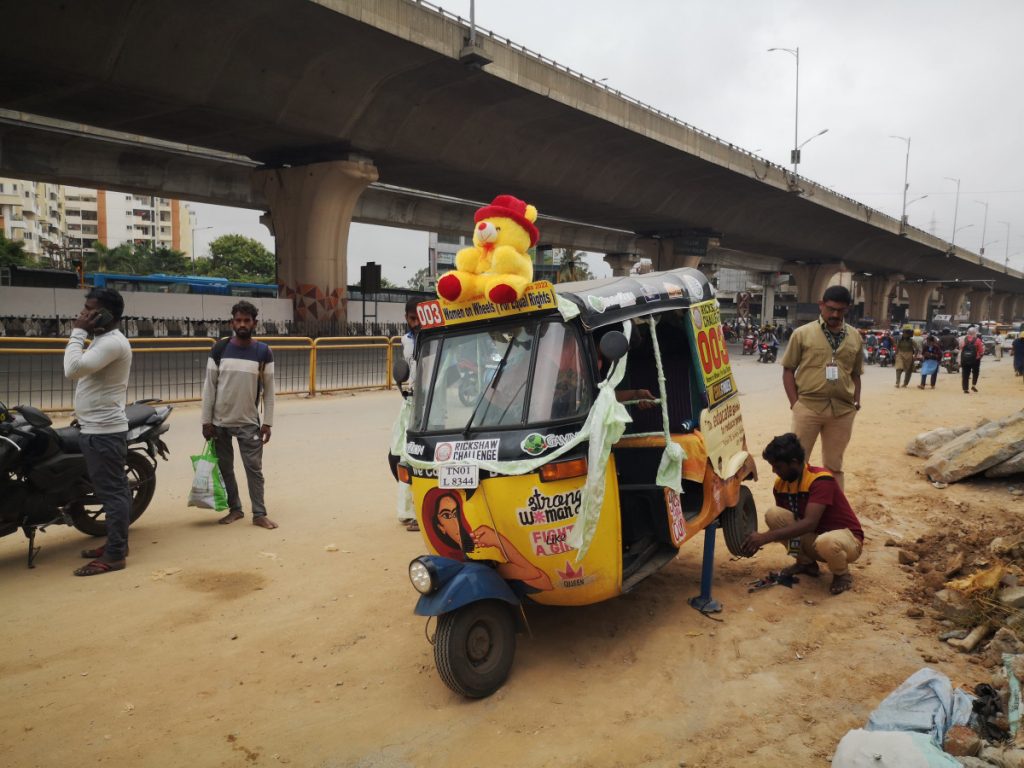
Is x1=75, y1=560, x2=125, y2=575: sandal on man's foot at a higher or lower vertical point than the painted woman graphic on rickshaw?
lower

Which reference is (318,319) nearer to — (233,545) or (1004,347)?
(233,545)

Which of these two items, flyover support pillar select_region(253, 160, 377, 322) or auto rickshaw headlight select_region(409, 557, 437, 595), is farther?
flyover support pillar select_region(253, 160, 377, 322)

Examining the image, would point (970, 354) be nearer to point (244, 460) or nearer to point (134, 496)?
point (244, 460)

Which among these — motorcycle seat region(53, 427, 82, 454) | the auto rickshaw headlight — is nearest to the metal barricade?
motorcycle seat region(53, 427, 82, 454)

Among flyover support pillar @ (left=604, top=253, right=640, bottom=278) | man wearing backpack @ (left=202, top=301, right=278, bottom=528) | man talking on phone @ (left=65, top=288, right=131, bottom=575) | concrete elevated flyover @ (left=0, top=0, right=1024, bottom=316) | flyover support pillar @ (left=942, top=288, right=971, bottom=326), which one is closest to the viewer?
man talking on phone @ (left=65, top=288, right=131, bottom=575)

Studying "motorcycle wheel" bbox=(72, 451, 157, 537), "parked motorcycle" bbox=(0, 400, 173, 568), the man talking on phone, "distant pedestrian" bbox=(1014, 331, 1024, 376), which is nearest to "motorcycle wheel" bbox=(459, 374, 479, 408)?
the man talking on phone

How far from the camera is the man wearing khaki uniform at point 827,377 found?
19.9 feet

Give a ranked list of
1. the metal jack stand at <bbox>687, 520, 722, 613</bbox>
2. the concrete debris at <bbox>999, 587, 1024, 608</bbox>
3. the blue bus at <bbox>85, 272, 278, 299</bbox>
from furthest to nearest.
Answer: the blue bus at <bbox>85, 272, 278, 299</bbox> < the metal jack stand at <bbox>687, 520, 722, 613</bbox> < the concrete debris at <bbox>999, 587, 1024, 608</bbox>

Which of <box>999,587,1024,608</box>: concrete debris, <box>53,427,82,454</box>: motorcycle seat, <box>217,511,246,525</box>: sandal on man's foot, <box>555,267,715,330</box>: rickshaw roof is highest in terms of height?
<box>555,267,715,330</box>: rickshaw roof

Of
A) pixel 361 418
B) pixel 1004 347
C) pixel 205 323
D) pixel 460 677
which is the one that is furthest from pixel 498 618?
pixel 1004 347

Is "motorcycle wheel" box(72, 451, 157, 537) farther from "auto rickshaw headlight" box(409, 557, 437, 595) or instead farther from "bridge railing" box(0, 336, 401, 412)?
"bridge railing" box(0, 336, 401, 412)

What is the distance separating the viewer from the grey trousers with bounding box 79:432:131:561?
5.34 meters

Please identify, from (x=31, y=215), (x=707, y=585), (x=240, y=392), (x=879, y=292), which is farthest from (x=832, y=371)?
(x=31, y=215)

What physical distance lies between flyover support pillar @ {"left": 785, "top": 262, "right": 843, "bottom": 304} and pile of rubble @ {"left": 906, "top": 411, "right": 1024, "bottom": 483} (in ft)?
195
